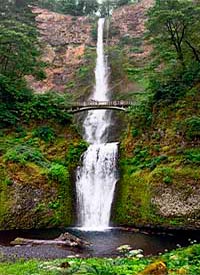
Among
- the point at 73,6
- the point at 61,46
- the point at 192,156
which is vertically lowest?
the point at 192,156

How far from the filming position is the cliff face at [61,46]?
48.8 m

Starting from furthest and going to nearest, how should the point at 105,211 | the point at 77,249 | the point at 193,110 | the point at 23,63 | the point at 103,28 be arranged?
the point at 103,28
the point at 23,63
the point at 193,110
the point at 105,211
the point at 77,249

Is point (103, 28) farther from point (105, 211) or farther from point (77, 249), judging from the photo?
point (77, 249)

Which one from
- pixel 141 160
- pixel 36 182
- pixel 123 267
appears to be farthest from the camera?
pixel 141 160

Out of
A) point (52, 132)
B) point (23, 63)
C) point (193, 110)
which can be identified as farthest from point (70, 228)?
point (23, 63)

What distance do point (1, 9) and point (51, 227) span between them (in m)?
23.3

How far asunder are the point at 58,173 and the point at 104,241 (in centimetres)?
700

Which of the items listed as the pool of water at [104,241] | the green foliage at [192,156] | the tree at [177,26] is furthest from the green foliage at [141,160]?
the tree at [177,26]

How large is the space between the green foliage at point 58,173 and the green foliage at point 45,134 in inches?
124

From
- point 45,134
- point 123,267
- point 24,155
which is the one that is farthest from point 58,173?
point 123,267

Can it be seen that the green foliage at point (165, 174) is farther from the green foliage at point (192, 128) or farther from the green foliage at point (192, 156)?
the green foliage at point (192, 128)

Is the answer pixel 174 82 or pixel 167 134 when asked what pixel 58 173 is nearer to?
pixel 167 134

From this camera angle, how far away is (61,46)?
55625 mm

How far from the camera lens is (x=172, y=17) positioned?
87.8ft
